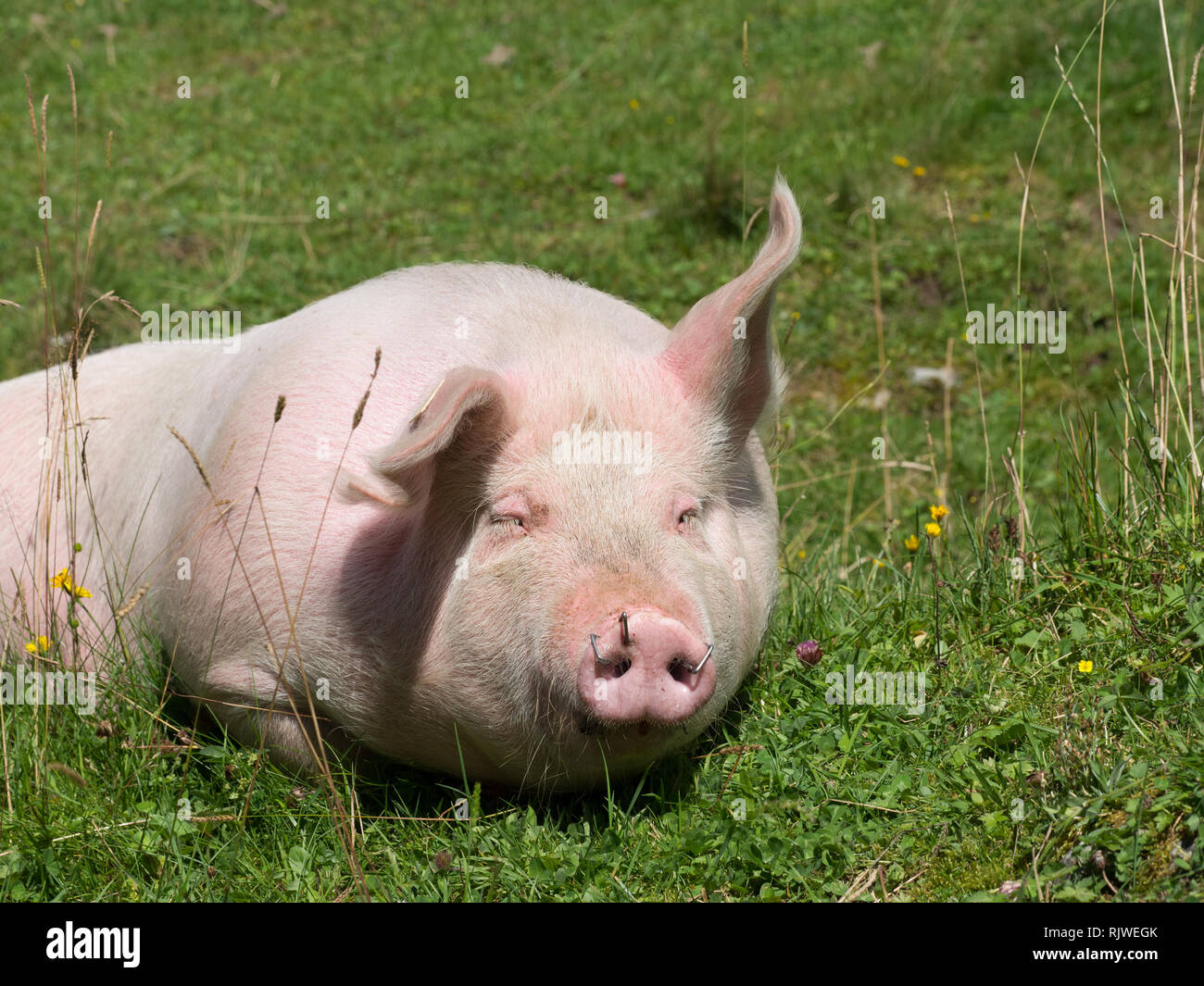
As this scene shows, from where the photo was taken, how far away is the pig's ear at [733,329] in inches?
129

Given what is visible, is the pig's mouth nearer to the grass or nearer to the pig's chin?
the pig's chin

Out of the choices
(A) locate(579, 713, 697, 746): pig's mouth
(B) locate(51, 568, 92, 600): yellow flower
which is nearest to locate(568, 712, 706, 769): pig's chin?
(A) locate(579, 713, 697, 746): pig's mouth

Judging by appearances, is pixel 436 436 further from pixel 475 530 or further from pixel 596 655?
pixel 596 655

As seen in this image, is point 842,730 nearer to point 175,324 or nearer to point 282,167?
point 175,324

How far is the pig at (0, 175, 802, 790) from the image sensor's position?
2.97 meters

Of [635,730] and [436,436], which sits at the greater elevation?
[436,436]

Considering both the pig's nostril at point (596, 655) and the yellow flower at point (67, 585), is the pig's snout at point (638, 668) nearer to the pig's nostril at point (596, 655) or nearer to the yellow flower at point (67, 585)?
the pig's nostril at point (596, 655)

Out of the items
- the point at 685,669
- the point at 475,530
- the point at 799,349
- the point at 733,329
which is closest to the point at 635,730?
the point at 685,669

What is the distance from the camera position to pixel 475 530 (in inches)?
127

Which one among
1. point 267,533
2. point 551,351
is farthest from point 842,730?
point 267,533

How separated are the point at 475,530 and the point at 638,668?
678mm

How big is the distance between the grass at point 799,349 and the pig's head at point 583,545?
28cm
